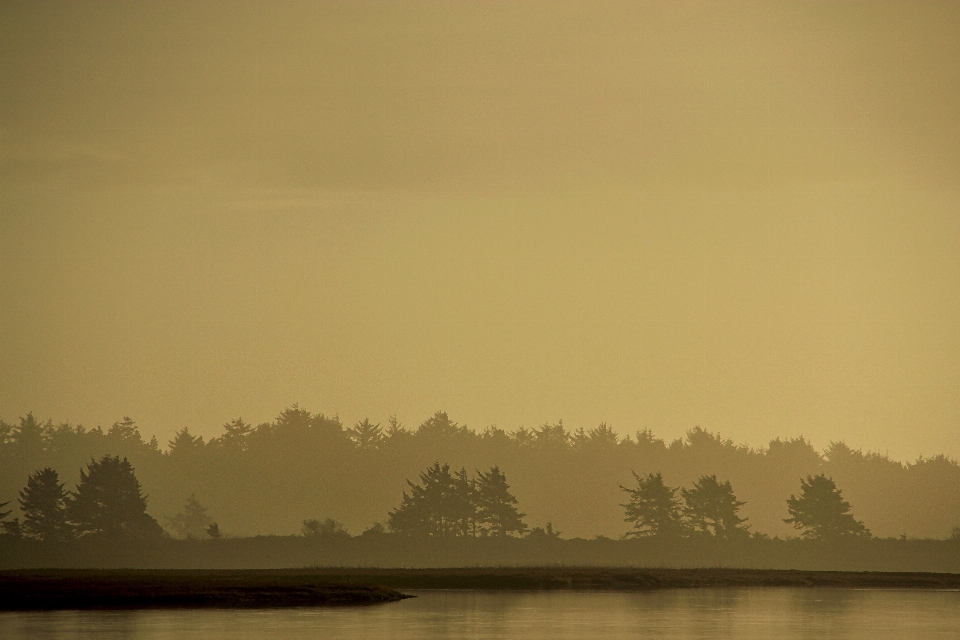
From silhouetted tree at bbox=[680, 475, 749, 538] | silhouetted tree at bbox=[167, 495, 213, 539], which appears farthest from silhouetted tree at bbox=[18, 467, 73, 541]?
silhouetted tree at bbox=[680, 475, 749, 538]

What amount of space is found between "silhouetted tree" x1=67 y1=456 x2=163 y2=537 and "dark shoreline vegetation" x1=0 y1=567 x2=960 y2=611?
3203 cm

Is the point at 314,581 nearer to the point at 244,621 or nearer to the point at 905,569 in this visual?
the point at 244,621

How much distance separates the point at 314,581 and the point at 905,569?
75.4 metres

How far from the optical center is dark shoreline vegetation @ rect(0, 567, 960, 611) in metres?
91.6

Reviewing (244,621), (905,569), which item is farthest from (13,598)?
(905,569)

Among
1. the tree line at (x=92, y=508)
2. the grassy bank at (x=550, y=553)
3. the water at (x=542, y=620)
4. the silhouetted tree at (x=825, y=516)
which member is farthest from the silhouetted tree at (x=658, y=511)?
the water at (x=542, y=620)

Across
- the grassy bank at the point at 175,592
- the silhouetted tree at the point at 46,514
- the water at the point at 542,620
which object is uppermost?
the silhouetted tree at the point at 46,514

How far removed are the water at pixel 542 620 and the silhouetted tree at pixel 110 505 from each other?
183ft

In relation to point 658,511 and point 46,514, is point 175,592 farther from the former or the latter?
point 658,511

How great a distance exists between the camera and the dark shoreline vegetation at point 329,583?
91.6 m

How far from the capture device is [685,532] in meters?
159

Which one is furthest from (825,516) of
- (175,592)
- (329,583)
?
(175,592)

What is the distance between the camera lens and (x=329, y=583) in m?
102

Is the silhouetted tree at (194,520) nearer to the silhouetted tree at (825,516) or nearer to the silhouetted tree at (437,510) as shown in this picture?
the silhouetted tree at (437,510)
